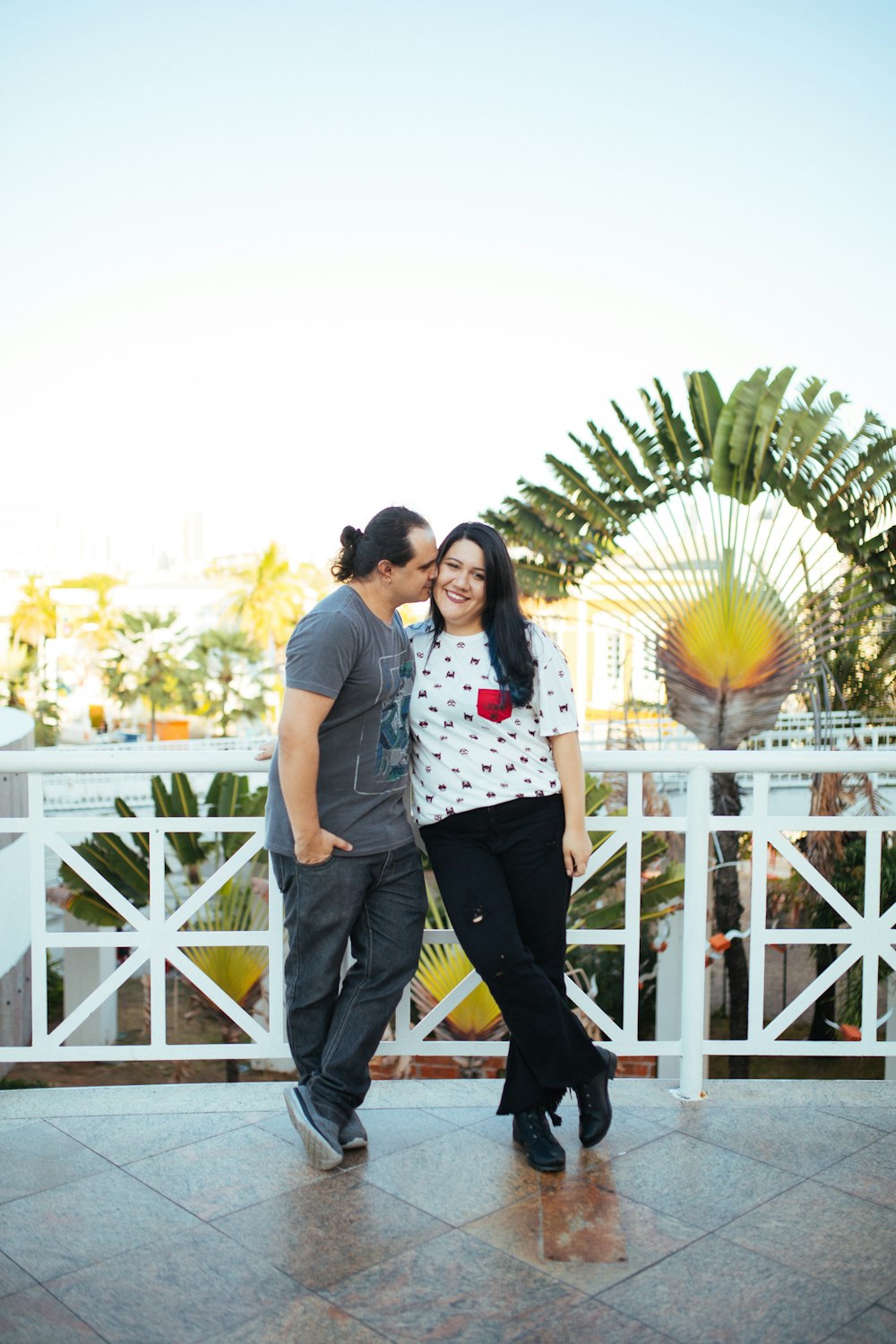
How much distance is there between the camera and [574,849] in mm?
2740

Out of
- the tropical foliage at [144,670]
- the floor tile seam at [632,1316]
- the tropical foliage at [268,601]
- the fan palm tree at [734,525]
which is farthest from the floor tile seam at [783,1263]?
the tropical foliage at [268,601]

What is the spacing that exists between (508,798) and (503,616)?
479mm

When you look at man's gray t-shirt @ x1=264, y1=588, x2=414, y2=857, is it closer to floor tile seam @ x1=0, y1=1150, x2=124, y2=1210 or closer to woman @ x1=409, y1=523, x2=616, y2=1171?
woman @ x1=409, y1=523, x2=616, y2=1171

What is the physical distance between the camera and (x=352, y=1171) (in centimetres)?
271

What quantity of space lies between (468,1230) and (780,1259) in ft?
2.29

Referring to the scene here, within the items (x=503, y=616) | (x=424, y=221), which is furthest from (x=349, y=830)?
(x=424, y=221)

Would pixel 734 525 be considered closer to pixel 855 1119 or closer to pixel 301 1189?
pixel 855 1119

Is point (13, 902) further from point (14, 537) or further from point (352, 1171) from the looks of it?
point (14, 537)

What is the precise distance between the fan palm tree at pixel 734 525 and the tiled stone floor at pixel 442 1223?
5481 mm

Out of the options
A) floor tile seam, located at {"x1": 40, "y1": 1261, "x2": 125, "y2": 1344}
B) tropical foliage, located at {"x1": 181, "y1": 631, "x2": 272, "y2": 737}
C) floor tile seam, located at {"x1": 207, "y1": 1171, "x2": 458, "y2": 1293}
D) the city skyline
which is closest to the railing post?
floor tile seam, located at {"x1": 207, "y1": 1171, "x2": 458, "y2": 1293}

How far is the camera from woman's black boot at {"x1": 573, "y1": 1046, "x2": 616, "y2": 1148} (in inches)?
111

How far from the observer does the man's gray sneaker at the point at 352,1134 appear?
110 inches

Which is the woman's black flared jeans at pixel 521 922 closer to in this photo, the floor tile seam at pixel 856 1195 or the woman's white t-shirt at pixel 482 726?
the woman's white t-shirt at pixel 482 726

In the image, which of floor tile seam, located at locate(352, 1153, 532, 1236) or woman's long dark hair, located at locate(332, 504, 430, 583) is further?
woman's long dark hair, located at locate(332, 504, 430, 583)
